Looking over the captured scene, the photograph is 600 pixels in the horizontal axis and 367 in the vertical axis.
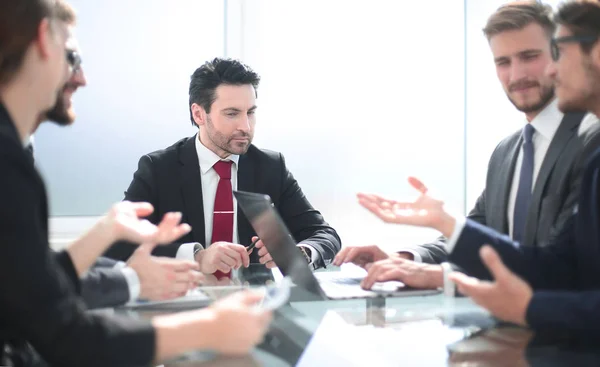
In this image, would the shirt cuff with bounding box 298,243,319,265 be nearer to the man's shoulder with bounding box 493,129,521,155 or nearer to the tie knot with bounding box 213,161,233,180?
the tie knot with bounding box 213,161,233,180

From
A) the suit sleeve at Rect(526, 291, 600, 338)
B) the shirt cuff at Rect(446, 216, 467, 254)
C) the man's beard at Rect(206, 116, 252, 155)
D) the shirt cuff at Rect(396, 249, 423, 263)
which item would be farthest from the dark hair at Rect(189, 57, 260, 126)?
the suit sleeve at Rect(526, 291, 600, 338)

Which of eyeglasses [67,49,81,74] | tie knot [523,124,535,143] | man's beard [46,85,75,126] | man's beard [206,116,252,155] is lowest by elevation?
man's beard [206,116,252,155]

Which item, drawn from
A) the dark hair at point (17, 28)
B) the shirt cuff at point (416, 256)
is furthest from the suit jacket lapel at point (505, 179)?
the dark hair at point (17, 28)

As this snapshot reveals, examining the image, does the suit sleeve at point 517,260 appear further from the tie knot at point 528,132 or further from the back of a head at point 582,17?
the tie knot at point 528,132

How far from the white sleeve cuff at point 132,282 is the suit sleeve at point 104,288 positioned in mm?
10

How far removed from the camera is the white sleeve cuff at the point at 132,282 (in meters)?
2.03

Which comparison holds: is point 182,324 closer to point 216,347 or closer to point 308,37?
point 216,347

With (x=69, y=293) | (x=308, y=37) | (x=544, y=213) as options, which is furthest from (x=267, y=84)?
(x=69, y=293)

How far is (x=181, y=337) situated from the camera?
1.22m

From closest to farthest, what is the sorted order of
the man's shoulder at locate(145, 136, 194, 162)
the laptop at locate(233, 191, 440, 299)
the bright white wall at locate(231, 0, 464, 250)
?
the laptop at locate(233, 191, 440, 299), the man's shoulder at locate(145, 136, 194, 162), the bright white wall at locate(231, 0, 464, 250)

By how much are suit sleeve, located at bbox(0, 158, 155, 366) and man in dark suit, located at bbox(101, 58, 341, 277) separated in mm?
1960

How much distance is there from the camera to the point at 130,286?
79.7 inches

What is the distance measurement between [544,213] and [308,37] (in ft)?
9.07

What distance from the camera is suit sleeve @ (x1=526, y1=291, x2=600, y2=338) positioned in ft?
5.17
